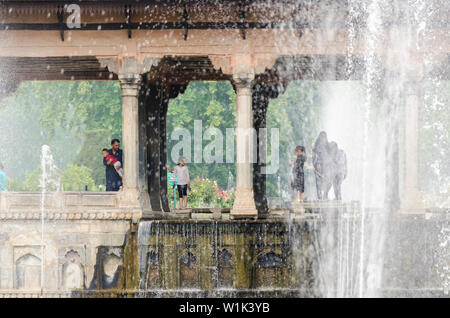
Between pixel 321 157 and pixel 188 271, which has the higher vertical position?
pixel 321 157

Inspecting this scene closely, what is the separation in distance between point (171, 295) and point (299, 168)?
11.4 feet

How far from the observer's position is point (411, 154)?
1337cm

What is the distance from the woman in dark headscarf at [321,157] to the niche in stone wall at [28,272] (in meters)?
5.04

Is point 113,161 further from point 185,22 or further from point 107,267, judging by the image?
point 185,22

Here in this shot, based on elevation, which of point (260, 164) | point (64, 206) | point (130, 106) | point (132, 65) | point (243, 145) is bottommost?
point (64, 206)

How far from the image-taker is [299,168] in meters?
15.0

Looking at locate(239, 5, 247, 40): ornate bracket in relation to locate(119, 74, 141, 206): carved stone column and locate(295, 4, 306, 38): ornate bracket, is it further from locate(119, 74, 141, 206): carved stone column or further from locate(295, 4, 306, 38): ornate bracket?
locate(119, 74, 141, 206): carved stone column

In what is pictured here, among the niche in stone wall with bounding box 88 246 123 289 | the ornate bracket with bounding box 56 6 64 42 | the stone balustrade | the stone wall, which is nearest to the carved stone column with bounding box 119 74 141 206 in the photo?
the stone balustrade

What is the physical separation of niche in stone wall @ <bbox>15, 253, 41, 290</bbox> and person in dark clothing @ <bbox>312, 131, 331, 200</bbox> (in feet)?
16.5

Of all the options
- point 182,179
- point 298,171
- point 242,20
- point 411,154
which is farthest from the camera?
point 182,179

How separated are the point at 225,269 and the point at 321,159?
9.52ft

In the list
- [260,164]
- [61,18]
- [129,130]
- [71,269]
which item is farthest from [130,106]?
[260,164]

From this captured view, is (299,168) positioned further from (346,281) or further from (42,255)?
(42,255)
